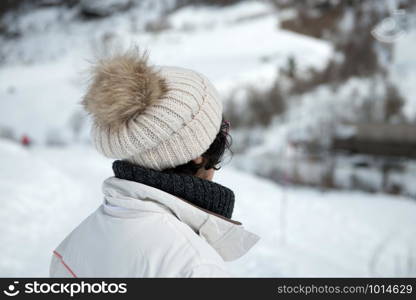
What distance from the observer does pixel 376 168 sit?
34.4 feet

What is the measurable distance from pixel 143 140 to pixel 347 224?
640 cm

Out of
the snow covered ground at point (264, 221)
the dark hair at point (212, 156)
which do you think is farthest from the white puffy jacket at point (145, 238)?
the snow covered ground at point (264, 221)

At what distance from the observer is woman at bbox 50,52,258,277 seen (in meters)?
0.62

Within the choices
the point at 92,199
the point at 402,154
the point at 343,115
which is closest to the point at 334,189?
the point at 402,154

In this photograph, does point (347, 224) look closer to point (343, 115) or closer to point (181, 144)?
point (181, 144)

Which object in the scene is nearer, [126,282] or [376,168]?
[126,282]

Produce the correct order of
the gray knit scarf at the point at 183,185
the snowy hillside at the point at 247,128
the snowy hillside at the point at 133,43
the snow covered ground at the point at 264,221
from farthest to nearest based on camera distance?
the snowy hillside at the point at 133,43, the snowy hillside at the point at 247,128, the snow covered ground at the point at 264,221, the gray knit scarf at the point at 183,185

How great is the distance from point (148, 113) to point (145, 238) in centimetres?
24

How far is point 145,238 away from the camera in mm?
616

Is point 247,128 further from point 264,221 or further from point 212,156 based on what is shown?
point 212,156

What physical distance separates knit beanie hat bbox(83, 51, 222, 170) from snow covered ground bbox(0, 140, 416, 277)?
2352 millimetres

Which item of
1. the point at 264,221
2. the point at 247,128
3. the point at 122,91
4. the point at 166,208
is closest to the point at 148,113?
the point at 122,91

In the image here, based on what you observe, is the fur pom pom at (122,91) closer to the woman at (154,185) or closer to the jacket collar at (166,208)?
the woman at (154,185)

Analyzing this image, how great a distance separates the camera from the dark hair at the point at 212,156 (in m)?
0.79
